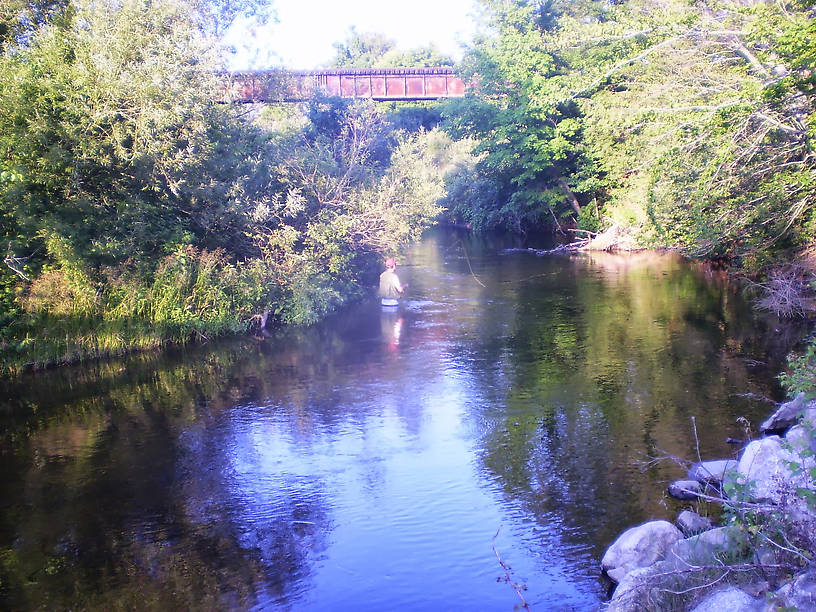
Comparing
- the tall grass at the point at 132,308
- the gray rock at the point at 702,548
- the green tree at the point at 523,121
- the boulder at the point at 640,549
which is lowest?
the boulder at the point at 640,549

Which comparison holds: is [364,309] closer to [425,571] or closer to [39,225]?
[39,225]

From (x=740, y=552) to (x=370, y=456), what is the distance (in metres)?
5.68

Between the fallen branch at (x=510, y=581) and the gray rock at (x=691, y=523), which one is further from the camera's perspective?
the gray rock at (x=691, y=523)

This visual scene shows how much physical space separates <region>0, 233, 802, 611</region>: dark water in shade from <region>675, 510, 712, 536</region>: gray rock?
1.82ft

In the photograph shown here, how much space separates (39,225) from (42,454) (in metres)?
6.22

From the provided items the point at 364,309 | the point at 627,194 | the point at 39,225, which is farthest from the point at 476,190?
the point at 39,225

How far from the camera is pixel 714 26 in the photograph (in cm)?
1557

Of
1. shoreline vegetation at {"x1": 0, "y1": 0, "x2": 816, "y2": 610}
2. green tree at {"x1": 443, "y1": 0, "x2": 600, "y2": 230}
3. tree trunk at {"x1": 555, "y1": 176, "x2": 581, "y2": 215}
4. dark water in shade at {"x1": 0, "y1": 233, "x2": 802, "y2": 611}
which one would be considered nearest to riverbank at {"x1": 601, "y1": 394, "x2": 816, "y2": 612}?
dark water in shade at {"x1": 0, "y1": 233, "x2": 802, "y2": 611}

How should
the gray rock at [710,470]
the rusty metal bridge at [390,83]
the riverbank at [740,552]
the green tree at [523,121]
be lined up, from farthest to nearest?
the rusty metal bridge at [390,83] < the green tree at [523,121] < the gray rock at [710,470] < the riverbank at [740,552]

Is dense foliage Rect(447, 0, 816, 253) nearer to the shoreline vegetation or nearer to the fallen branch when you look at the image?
the shoreline vegetation

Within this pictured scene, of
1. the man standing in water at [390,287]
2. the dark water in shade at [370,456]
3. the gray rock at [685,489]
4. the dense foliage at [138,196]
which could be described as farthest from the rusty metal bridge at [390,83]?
the gray rock at [685,489]

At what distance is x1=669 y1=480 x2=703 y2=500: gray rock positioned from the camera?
869 centimetres

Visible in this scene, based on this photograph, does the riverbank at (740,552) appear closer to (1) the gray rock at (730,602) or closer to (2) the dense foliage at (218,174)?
(1) the gray rock at (730,602)

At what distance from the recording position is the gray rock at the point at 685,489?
28.5ft
